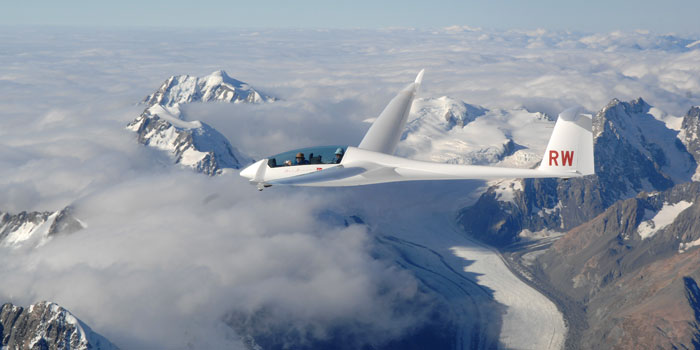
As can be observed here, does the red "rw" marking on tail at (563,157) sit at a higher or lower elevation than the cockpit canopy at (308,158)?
higher

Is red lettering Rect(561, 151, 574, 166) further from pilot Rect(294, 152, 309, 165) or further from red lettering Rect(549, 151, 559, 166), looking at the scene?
pilot Rect(294, 152, 309, 165)

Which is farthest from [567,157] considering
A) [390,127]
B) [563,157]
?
[390,127]

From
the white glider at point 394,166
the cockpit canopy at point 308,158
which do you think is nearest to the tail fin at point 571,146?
the white glider at point 394,166

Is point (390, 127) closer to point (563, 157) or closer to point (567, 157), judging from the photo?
point (563, 157)

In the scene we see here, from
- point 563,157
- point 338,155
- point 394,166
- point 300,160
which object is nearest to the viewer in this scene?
point 563,157

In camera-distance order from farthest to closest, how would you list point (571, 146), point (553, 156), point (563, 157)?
1. point (553, 156)
2. point (563, 157)
3. point (571, 146)

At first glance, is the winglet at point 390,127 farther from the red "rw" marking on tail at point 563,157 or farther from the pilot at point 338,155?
the red "rw" marking on tail at point 563,157

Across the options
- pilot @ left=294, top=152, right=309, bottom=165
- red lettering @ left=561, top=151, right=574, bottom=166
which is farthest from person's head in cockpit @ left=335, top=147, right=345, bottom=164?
red lettering @ left=561, top=151, right=574, bottom=166

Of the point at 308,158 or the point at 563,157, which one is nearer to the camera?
the point at 563,157

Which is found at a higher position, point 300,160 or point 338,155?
point 338,155
